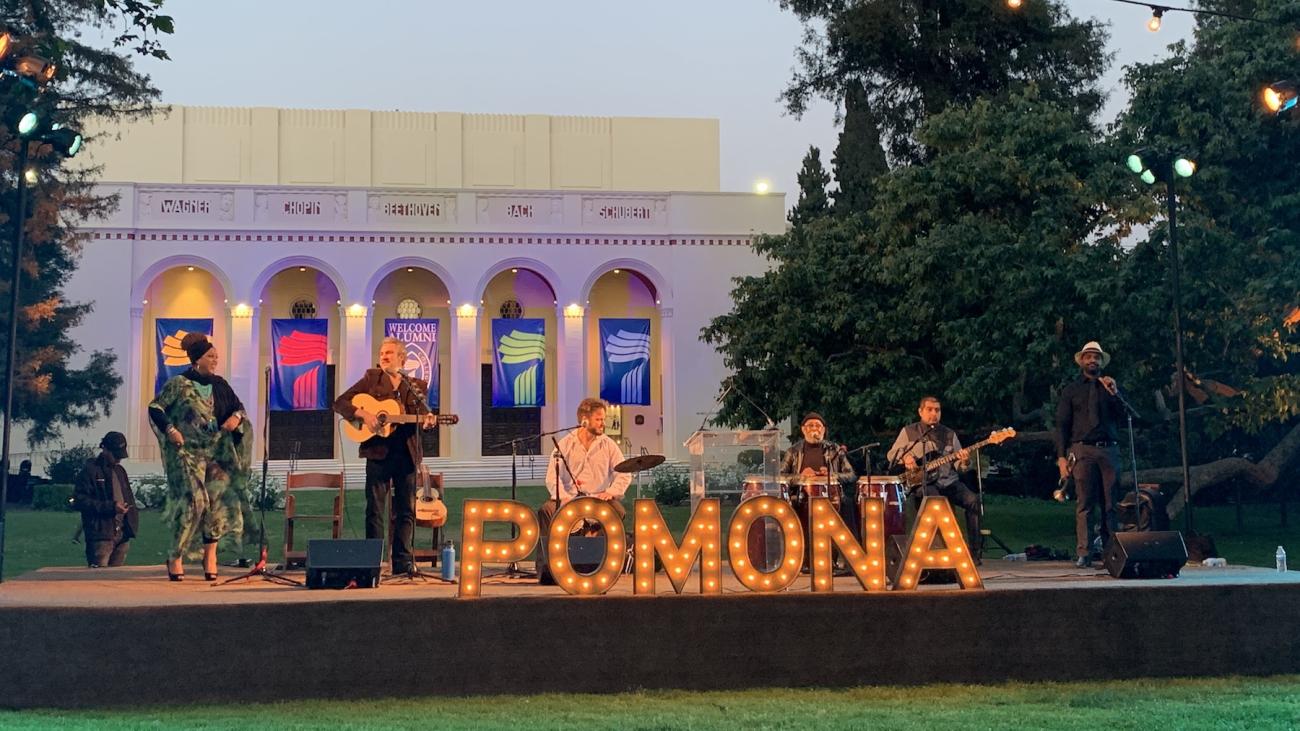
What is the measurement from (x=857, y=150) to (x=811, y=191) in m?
3.97

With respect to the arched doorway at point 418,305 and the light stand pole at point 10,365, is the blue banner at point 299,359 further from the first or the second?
the light stand pole at point 10,365

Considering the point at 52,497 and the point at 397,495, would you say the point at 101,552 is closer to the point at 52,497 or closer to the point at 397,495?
the point at 397,495

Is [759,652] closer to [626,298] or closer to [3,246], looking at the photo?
[3,246]

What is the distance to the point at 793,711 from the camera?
22.9 ft

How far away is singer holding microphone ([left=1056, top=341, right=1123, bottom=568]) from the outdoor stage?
2850 mm

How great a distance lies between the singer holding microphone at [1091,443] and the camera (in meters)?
10.9

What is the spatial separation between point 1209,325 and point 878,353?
488 centimetres

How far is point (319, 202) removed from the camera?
115ft

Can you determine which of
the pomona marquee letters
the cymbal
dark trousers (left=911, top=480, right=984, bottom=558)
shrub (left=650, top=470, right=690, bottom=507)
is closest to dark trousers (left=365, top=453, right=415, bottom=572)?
the cymbal

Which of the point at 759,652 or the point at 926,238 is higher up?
the point at 926,238

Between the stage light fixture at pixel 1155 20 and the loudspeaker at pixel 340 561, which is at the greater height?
the stage light fixture at pixel 1155 20

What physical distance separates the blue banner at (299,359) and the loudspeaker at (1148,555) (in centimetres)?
2654

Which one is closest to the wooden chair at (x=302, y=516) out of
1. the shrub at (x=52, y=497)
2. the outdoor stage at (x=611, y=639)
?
the outdoor stage at (x=611, y=639)

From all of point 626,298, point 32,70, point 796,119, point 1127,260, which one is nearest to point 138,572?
point 32,70
